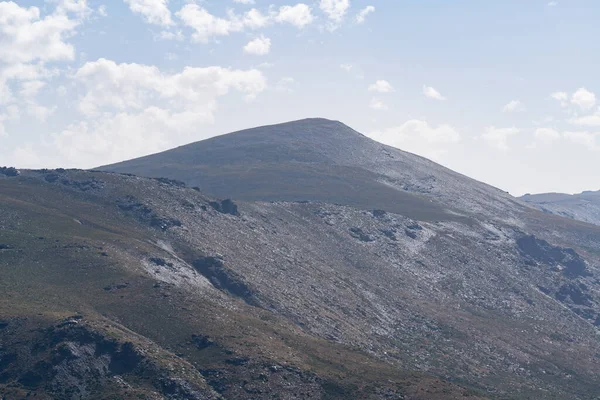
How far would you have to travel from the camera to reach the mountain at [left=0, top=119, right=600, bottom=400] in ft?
313

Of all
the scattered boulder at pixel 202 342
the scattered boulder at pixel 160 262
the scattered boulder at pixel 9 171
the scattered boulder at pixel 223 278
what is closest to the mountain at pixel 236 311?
the scattered boulder at pixel 202 342

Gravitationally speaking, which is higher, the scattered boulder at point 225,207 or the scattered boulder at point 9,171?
the scattered boulder at point 9,171

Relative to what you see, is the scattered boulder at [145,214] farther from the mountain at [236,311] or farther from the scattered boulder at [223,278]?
the scattered boulder at [223,278]

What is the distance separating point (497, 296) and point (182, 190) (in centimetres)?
8545

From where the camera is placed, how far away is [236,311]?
407ft

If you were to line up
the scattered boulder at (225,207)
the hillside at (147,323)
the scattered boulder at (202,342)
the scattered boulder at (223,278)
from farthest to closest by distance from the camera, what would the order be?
the scattered boulder at (225,207) < the scattered boulder at (223,278) < the scattered boulder at (202,342) < the hillside at (147,323)

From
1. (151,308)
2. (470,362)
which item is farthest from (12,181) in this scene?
(470,362)

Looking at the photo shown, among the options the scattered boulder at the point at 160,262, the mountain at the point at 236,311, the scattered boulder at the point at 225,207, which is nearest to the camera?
the mountain at the point at 236,311

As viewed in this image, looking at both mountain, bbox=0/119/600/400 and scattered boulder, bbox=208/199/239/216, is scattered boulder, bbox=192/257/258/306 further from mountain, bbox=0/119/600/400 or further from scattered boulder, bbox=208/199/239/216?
scattered boulder, bbox=208/199/239/216

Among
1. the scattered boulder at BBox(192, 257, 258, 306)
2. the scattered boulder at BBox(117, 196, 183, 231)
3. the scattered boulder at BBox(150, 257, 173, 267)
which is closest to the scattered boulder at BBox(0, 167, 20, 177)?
the scattered boulder at BBox(117, 196, 183, 231)

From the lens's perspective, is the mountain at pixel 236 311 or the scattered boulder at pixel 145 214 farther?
the scattered boulder at pixel 145 214

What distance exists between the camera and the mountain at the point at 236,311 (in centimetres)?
9550

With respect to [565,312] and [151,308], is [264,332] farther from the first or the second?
[565,312]

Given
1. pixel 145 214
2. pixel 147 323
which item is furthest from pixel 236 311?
pixel 145 214
